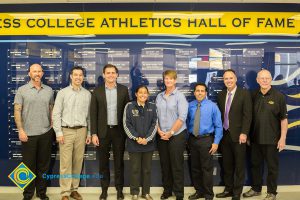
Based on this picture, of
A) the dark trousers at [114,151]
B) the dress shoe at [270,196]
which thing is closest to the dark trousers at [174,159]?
the dark trousers at [114,151]

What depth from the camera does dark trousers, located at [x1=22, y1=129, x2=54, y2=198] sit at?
388cm

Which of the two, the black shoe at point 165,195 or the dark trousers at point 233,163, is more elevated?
the dark trousers at point 233,163

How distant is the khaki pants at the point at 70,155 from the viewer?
3.83 meters

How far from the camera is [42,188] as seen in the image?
4.02 m

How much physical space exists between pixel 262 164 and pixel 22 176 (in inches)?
138

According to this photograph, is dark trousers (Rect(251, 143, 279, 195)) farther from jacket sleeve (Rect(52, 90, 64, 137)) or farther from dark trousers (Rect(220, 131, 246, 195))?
jacket sleeve (Rect(52, 90, 64, 137))

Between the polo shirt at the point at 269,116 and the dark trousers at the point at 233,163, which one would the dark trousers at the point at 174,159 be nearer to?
the dark trousers at the point at 233,163

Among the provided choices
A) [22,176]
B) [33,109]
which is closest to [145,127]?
[33,109]

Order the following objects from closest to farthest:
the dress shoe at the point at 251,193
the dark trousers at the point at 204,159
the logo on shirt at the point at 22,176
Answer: the dark trousers at the point at 204,159 < the logo on shirt at the point at 22,176 < the dress shoe at the point at 251,193

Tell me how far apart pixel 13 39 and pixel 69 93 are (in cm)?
138

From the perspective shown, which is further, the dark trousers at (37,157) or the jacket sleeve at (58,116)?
the dark trousers at (37,157)

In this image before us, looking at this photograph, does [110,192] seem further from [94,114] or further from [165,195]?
[94,114]

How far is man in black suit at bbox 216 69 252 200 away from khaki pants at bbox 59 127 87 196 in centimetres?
193

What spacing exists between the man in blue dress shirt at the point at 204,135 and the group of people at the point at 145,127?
0.01 m
